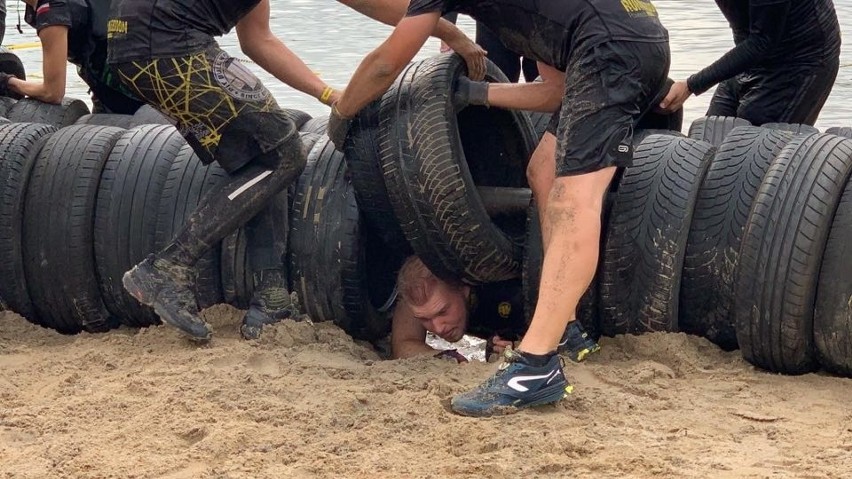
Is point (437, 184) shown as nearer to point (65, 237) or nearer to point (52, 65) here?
point (65, 237)

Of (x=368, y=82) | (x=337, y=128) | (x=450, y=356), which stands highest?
(x=368, y=82)

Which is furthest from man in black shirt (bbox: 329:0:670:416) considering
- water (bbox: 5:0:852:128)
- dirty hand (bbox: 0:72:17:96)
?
water (bbox: 5:0:852:128)

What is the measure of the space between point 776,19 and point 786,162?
1.75m

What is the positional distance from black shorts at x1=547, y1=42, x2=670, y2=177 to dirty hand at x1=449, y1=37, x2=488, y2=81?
2.37ft

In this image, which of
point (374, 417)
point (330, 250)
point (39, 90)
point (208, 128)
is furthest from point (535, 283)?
point (39, 90)

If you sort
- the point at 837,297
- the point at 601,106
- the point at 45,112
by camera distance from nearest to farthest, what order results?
the point at 601,106, the point at 837,297, the point at 45,112

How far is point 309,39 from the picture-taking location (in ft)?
49.1

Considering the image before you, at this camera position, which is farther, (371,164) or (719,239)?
(371,164)

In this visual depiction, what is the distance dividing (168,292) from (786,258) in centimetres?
251

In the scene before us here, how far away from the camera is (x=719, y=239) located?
16.0 ft

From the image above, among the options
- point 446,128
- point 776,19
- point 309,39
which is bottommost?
point 309,39

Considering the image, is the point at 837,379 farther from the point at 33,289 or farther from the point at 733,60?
the point at 33,289

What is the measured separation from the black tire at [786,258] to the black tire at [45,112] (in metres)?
4.59

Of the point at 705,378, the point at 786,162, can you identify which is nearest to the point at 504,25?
the point at 786,162
